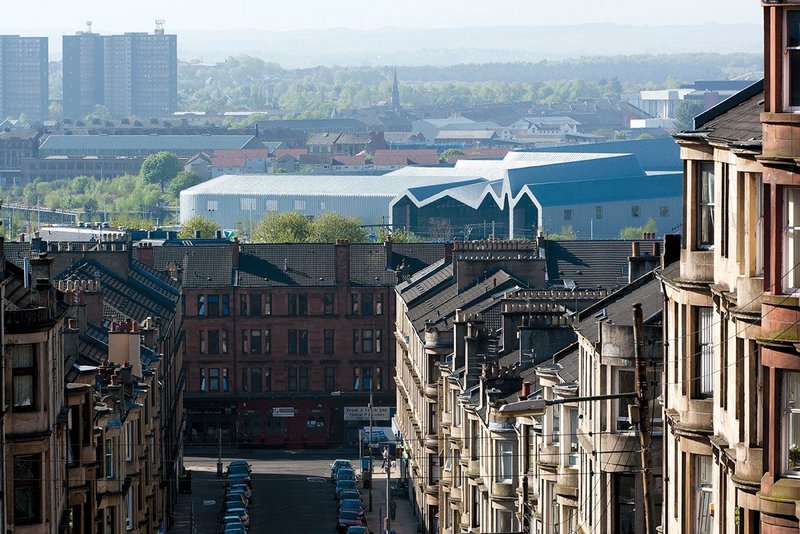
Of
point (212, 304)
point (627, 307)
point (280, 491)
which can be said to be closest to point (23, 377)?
point (627, 307)

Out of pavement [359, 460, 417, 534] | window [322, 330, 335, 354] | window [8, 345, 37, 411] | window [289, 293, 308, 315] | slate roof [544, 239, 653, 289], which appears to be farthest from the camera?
window [289, 293, 308, 315]

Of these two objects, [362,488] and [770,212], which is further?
[362,488]

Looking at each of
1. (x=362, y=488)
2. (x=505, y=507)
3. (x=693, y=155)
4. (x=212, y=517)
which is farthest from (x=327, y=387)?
(x=693, y=155)

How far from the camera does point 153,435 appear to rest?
88.2 metres

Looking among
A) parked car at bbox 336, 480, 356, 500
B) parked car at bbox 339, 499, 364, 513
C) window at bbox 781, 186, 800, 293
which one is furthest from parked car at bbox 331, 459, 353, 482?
window at bbox 781, 186, 800, 293

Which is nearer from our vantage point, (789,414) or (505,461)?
(789,414)

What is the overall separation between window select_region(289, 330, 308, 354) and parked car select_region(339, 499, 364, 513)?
3406 centimetres

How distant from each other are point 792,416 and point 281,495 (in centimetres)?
8904

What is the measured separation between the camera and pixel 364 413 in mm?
138875

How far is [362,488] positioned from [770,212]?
295 ft

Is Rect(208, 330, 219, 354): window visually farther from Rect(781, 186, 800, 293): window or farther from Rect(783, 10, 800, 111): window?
Rect(783, 10, 800, 111): window

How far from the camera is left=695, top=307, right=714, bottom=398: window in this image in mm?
35438

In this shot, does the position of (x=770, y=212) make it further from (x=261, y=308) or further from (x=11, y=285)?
(x=261, y=308)

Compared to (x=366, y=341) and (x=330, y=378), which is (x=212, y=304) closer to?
(x=330, y=378)
